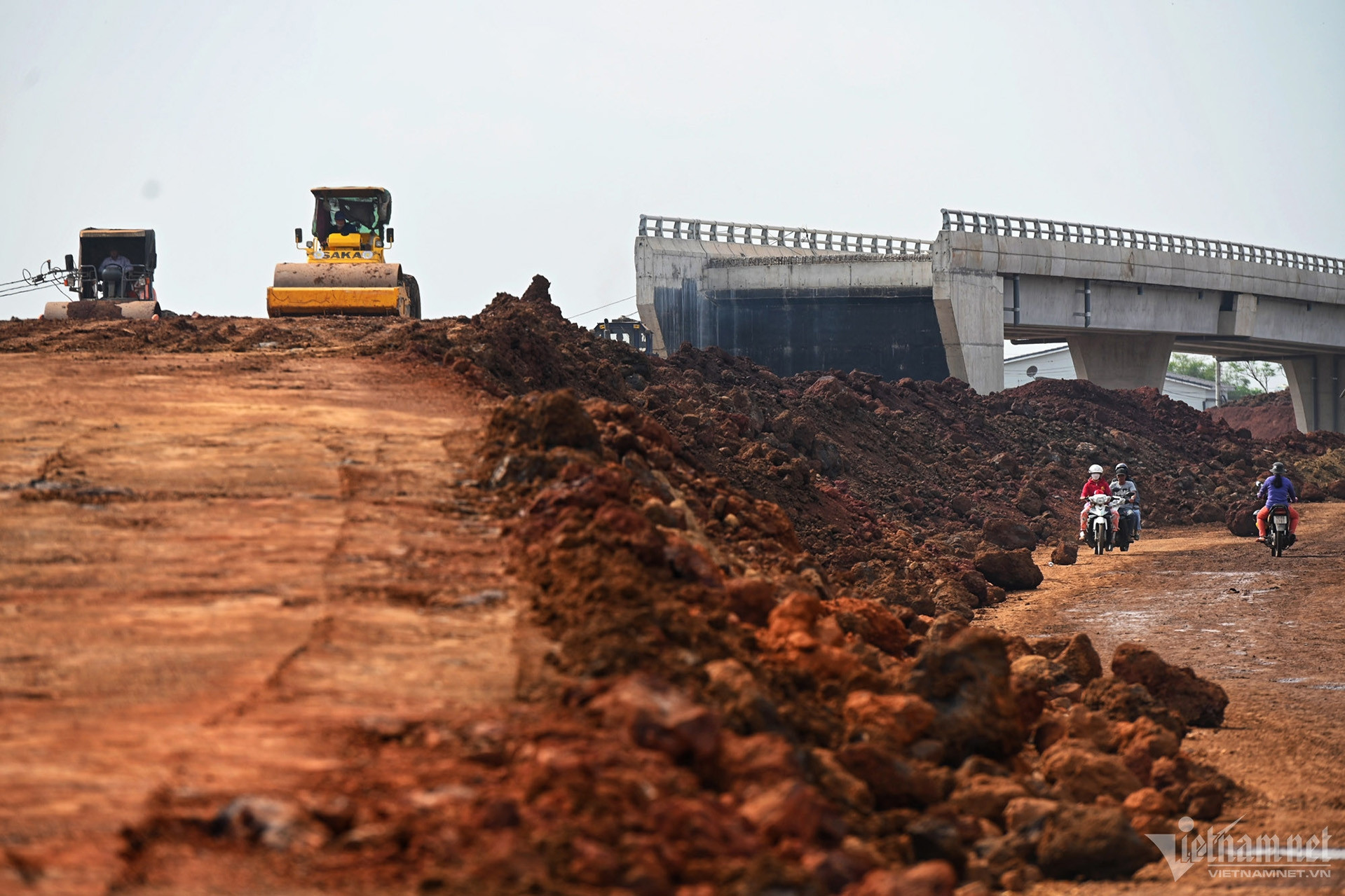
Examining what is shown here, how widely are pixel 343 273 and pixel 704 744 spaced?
18519 millimetres

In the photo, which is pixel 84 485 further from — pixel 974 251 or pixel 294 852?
pixel 974 251

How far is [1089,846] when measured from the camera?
5.99 metres

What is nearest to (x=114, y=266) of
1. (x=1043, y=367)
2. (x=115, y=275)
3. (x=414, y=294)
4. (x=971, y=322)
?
(x=115, y=275)

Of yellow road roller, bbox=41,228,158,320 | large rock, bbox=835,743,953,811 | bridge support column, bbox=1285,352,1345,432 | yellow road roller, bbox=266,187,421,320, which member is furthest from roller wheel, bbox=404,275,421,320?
bridge support column, bbox=1285,352,1345,432

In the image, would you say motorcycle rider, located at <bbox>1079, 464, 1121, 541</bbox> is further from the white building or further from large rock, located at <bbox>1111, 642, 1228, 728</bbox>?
the white building

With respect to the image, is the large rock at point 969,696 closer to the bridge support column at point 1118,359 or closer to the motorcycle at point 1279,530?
the motorcycle at point 1279,530

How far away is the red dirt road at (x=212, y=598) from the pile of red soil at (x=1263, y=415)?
6389cm

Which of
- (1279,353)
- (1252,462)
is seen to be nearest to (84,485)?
(1252,462)

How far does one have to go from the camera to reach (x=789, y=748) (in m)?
5.24

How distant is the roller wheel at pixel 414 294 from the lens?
24.0 meters

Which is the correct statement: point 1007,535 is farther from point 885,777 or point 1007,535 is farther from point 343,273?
point 885,777

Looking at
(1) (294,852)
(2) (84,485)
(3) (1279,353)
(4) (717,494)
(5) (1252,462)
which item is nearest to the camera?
(1) (294,852)

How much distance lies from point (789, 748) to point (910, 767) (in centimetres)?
114

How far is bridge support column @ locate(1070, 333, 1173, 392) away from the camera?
149 feet
